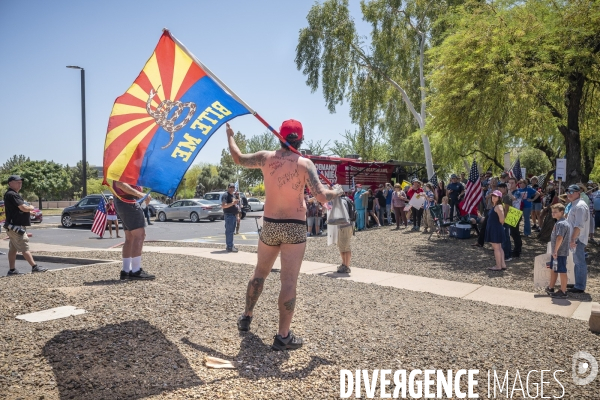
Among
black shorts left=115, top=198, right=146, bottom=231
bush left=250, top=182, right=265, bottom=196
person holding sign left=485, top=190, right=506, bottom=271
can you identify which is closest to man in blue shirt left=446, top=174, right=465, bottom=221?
person holding sign left=485, top=190, right=506, bottom=271

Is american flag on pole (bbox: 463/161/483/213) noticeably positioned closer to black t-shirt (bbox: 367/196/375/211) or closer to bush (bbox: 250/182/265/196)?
black t-shirt (bbox: 367/196/375/211)

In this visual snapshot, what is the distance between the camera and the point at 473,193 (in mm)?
13984

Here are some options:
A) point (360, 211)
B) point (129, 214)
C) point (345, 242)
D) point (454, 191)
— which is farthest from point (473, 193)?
point (129, 214)

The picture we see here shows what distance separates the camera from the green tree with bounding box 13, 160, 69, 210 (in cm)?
Result: 5578

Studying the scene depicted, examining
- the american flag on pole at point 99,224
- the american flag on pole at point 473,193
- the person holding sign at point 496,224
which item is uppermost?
the american flag on pole at point 473,193

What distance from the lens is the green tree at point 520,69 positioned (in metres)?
11.0

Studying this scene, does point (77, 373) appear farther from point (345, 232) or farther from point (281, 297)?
point (345, 232)

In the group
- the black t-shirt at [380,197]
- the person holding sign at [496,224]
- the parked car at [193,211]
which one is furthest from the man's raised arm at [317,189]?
the parked car at [193,211]

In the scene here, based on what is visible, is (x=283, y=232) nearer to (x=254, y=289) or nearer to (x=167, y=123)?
(x=254, y=289)

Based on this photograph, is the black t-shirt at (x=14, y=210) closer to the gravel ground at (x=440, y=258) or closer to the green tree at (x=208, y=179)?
the gravel ground at (x=440, y=258)

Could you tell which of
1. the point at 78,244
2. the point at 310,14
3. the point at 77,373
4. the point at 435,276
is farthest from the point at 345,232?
the point at 310,14

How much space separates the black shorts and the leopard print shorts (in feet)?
10.9

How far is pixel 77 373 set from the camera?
3.64 meters

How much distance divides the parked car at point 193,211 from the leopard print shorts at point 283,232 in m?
23.2
